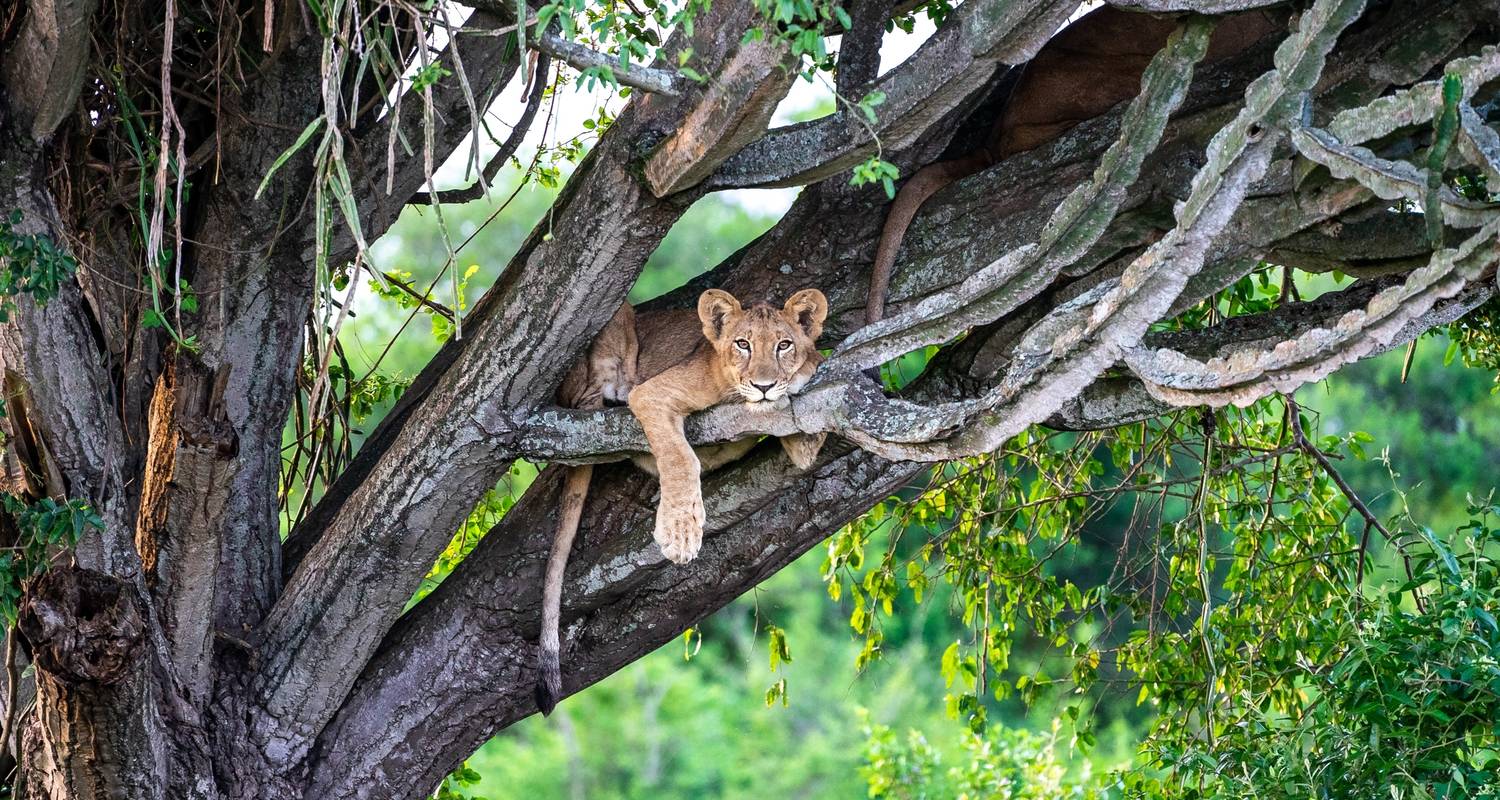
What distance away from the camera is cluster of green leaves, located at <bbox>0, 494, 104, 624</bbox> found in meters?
3.95

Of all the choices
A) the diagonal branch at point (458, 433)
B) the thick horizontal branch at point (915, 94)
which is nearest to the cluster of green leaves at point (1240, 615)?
the thick horizontal branch at point (915, 94)

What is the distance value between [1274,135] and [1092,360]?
1.91ft

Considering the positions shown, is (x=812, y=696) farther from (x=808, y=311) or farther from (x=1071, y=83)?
(x=1071, y=83)

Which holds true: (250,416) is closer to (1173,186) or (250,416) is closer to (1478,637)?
(1173,186)

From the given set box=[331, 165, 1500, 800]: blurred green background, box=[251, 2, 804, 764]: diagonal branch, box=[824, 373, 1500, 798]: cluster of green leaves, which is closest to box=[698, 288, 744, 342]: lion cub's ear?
box=[251, 2, 804, 764]: diagonal branch

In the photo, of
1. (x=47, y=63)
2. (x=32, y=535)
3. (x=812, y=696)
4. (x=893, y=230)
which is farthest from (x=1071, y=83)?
(x=812, y=696)

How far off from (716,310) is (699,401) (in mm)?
292

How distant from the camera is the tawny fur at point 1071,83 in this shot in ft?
15.3

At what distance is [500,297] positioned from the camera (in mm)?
4957

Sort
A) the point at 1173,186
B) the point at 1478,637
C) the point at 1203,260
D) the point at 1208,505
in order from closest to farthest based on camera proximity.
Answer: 1. the point at 1203,260
2. the point at 1478,637
3. the point at 1173,186
4. the point at 1208,505

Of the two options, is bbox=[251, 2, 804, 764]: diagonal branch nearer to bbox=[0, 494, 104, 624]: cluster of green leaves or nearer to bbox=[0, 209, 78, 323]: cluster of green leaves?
bbox=[0, 494, 104, 624]: cluster of green leaves

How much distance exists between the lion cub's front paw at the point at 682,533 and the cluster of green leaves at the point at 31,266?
1624 millimetres

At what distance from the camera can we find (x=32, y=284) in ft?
13.2

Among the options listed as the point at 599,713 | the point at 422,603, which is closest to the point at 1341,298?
the point at 422,603
